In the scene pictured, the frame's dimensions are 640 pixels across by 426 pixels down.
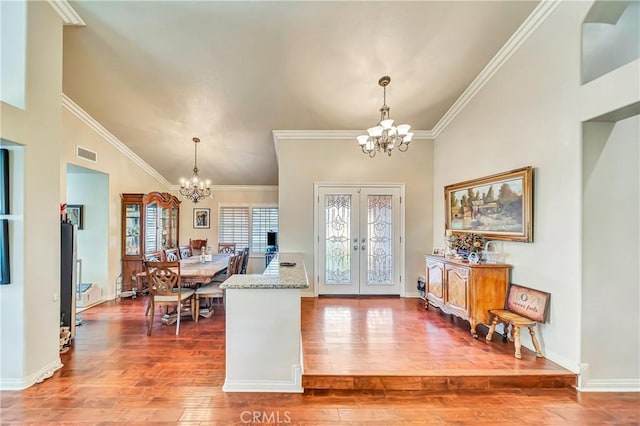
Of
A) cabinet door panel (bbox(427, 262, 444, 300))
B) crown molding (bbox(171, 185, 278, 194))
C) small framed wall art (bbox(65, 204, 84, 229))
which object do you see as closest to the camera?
cabinet door panel (bbox(427, 262, 444, 300))

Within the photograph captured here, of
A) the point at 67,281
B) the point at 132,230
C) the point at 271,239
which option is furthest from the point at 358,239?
the point at 132,230

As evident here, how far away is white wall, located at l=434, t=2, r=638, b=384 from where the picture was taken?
278cm

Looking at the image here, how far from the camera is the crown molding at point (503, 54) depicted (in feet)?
10.1

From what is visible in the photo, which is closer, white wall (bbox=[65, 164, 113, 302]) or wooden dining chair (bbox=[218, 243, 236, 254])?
white wall (bbox=[65, 164, 113, 302])

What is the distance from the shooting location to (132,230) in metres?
6.02

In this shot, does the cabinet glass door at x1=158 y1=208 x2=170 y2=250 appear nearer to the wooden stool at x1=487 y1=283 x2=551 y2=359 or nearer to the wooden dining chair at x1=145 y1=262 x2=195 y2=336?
the wooden dining chair at x1=145 y1=262 x2=195 y2=336

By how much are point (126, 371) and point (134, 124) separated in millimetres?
4093

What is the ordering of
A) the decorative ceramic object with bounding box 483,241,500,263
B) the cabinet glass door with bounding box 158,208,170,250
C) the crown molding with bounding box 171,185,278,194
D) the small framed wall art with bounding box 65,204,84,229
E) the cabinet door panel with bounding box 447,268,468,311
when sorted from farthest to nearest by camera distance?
the crown molding with bounding box 171,185,278,194 → the cabinet glass door with bounding box 158,208,170,250 → the small framed wall art with bounding box 65,204,84,229 → the decorative ceramic object with bounding box 483,241,500,263 → the cabinet door panel with bounding box 447,268,468,311

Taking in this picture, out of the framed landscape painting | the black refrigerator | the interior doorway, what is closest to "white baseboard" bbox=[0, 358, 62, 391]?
the black refrigerator

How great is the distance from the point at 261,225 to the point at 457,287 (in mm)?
5531

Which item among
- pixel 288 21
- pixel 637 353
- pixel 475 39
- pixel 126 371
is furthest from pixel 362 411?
pixel 475 39

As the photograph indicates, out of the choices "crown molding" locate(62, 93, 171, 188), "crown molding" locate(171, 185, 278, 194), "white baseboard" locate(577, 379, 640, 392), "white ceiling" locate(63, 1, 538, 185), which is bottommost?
"white baseboard" locate(577, 379, 640, 392)

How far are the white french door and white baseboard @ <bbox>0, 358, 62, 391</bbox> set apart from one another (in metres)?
3.74

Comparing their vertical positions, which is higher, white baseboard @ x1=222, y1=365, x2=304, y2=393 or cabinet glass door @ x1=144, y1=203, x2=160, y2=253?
cabinet glass door @ x1=144, y1=203, x2=160, y2=253
